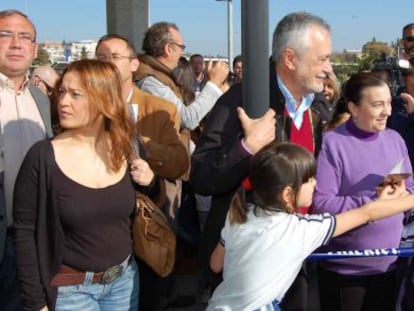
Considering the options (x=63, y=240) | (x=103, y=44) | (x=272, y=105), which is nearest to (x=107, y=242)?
(x=63, y=240)

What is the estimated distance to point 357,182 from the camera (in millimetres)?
2666

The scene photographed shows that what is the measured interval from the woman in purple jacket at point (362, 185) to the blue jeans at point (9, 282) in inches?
55.3

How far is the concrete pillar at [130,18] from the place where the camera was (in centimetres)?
672

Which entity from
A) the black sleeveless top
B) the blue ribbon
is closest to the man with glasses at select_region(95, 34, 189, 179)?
the black sleeveless top

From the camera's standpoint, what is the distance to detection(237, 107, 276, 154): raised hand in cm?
209

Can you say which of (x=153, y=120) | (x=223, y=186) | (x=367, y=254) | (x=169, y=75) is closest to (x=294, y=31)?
(x=223, y=186)

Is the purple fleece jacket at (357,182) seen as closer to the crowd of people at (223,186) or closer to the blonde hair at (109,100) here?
the crowd of people at (223,186)

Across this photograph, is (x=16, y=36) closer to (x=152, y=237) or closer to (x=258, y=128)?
(x=152, y=237)

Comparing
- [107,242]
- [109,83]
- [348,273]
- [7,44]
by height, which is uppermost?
[7,44]

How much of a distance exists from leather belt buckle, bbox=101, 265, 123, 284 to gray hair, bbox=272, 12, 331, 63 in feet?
3.59

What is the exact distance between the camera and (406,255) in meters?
2.62

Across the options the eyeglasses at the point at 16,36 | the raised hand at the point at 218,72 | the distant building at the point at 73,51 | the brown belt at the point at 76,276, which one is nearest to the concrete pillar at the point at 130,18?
the distant building at the point at 73,51

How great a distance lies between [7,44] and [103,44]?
96 cm

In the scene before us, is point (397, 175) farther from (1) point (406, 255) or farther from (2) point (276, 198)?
Answer: (2) point (276, 198)
